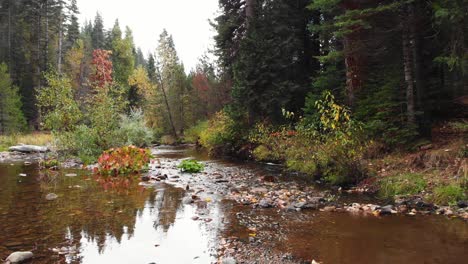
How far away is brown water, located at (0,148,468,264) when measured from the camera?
5227 mm

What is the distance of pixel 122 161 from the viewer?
14.3 m

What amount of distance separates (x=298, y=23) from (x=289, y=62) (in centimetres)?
313

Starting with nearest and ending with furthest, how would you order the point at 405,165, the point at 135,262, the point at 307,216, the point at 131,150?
1. the point at 135,262
2. the point at 307,216
3. the point at 405,165
4. the point at 131,150

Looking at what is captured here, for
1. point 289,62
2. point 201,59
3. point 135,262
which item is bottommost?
point 135,262

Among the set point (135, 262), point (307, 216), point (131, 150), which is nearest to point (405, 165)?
point (307, 216)

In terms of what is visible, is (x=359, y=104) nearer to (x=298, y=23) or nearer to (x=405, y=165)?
(x=405, y=165)

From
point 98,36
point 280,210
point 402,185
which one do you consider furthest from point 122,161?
point 98,36

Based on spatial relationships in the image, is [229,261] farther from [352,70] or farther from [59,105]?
[59,105]

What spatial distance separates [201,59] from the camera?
42.0 metres

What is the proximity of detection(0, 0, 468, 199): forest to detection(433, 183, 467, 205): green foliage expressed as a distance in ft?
0.29

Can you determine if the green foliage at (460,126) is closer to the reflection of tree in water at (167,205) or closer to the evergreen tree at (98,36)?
the reflection of tree in water at (167,205)

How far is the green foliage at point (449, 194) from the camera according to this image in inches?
290

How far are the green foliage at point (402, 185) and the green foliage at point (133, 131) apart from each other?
15.0 meters

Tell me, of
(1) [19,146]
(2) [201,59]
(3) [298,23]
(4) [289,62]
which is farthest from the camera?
(2) [201,59]
